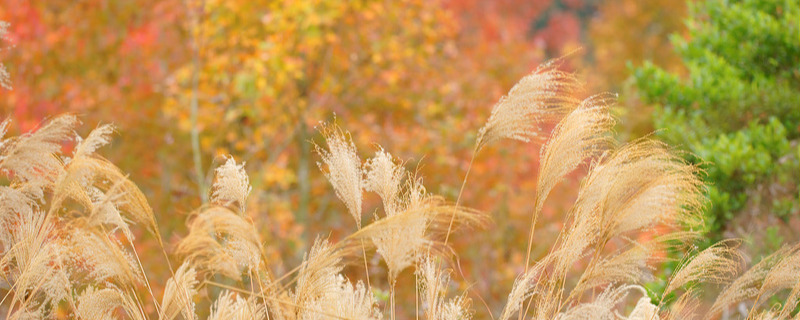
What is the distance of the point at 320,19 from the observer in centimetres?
738

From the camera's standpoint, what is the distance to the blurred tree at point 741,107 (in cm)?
440

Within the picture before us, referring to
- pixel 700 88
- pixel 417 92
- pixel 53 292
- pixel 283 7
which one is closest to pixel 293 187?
pixel 417 92

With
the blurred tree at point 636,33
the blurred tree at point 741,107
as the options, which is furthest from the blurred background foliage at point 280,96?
the blurred tree at point 636,33

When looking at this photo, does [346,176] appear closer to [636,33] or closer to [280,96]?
[280,96]

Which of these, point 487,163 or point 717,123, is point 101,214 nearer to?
point 717,123

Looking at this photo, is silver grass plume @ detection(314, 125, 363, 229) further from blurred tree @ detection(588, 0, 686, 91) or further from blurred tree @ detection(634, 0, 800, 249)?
blurred tree @ detection(588, 0, 686, 91)

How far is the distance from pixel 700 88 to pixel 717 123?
249 millimetres

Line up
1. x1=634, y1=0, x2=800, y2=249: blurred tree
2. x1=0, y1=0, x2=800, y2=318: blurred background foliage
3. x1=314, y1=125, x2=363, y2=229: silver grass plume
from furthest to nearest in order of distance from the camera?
x1=0, y1=0, x2=800, y2=318: blurred background foliage → x1=634, y1=0, x2=800, y2=249: blurred tree → x1=314, y1=125, x2=363, y2=229: silver grass plume

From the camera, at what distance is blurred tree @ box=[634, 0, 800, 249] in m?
4.40

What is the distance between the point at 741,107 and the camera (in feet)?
15.6

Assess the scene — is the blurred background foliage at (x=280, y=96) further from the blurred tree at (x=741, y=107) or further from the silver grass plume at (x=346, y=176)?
the silver grass plume at (x=346, y=176)

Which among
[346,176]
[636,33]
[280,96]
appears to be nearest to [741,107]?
[346,176]

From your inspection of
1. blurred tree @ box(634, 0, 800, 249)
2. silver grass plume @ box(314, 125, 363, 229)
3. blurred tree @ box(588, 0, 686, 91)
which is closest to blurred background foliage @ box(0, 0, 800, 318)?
blurred tree @ box(634, 0, 800, 249)

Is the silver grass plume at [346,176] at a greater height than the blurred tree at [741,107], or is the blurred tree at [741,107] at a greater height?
the silver grass plume at [346,176]
